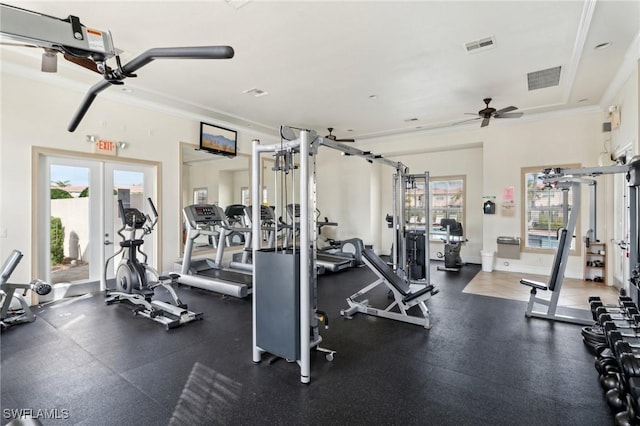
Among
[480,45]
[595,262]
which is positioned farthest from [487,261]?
[480,45]

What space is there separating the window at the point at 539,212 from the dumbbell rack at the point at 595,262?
720mm

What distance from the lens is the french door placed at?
464 cm

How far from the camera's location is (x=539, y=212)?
6648 millimetres

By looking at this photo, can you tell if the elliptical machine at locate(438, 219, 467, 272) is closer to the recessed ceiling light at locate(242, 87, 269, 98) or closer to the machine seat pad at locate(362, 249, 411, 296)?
the machine seat pad at locate(362, 249, 411, 296)

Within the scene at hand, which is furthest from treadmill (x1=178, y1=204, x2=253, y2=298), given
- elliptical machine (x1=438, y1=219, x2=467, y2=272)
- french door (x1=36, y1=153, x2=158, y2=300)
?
elliptical machine (x1=438, y1=219, x2=467, y2=272)

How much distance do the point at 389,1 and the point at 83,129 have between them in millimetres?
4786

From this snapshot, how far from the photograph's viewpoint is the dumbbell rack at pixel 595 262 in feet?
18.5

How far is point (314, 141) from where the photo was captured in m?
2.64

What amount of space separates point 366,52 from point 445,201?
5355mm

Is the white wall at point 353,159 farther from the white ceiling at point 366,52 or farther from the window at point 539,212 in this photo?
the white ceiling at point 366,52

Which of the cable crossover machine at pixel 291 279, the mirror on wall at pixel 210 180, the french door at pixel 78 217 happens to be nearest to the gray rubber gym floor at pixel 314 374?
the cable crossover machine at pixel 291 279

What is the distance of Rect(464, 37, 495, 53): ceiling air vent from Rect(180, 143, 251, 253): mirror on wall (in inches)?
203

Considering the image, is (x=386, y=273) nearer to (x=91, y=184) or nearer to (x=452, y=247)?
(x=452, y=247)

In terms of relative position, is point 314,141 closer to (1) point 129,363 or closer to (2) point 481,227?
(1) point 129,363
